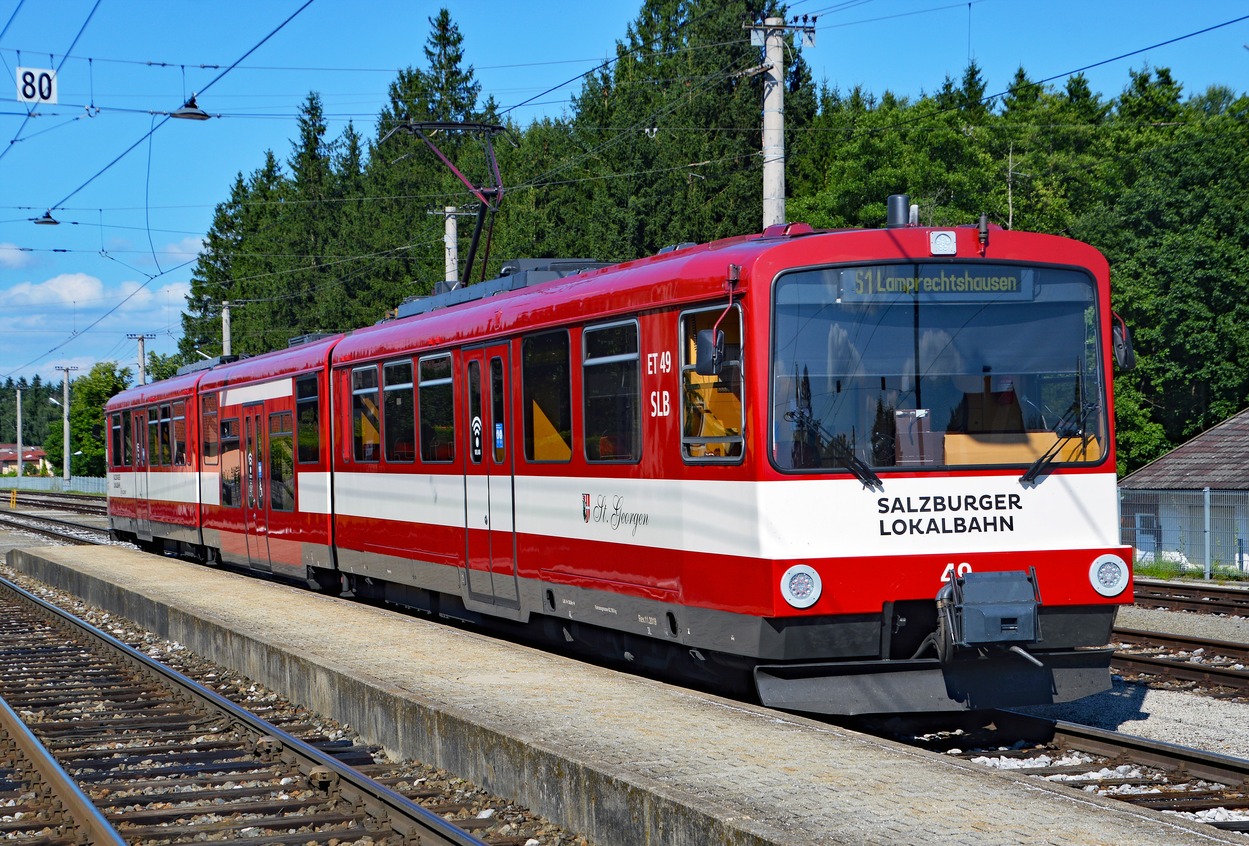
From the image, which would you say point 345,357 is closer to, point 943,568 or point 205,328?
point 943,568

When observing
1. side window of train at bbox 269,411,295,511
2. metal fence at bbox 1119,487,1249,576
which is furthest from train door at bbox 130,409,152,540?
metal fence at bbox 1119,487,1249,576

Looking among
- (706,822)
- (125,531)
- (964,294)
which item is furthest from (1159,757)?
(125,531)

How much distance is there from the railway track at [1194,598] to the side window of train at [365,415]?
9619 millimetres

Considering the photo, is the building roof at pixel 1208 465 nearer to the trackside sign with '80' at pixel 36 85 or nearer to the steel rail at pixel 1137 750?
the trackside sign with '80' at pixel 36 85

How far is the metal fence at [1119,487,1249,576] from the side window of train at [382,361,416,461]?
607 inches

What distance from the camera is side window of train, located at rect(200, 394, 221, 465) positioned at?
23.2 meters

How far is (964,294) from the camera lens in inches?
372

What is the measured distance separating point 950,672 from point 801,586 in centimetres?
102

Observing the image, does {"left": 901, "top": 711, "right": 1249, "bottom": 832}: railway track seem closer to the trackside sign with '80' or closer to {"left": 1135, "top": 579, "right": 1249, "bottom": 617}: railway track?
{"left": 1135, "top": 579, "right": 1249, "bottom": 617}: railway track

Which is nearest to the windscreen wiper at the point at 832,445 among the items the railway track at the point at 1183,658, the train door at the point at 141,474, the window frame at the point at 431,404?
the railway track at the point at 1183,658

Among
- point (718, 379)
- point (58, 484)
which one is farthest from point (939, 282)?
point (58, 484)

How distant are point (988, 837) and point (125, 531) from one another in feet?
91.4

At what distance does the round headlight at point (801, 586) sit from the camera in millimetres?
8914

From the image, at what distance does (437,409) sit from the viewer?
14.3m
